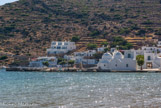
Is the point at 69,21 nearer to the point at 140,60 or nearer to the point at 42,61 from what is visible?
the point at 42,61

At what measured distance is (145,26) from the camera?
118 meters

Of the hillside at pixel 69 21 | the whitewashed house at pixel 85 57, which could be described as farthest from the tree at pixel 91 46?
the hillside at pixel 69 21

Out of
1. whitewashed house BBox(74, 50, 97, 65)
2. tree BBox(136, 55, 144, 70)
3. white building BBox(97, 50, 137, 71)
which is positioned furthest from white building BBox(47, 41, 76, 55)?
tree BBox(136, 55, 144, 70)

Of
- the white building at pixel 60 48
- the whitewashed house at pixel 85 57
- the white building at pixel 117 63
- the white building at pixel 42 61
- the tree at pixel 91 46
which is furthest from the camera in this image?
the white building at pixel 60 48

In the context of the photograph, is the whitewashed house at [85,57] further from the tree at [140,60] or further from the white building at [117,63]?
the tree at [140,60]

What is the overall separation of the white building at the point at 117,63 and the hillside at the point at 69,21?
2577cm

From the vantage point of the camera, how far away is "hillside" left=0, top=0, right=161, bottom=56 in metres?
113

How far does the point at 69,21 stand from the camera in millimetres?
129375

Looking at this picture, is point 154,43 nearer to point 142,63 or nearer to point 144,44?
point 144,44

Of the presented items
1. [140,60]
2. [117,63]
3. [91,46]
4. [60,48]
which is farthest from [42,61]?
[140,60]

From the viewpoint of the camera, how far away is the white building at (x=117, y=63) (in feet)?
266

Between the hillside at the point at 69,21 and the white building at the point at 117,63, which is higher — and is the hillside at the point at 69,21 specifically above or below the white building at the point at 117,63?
above

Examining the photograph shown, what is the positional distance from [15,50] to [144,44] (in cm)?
3255

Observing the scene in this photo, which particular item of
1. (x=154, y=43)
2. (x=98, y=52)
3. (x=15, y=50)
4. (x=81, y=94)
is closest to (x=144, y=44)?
(x=154, y=43)
